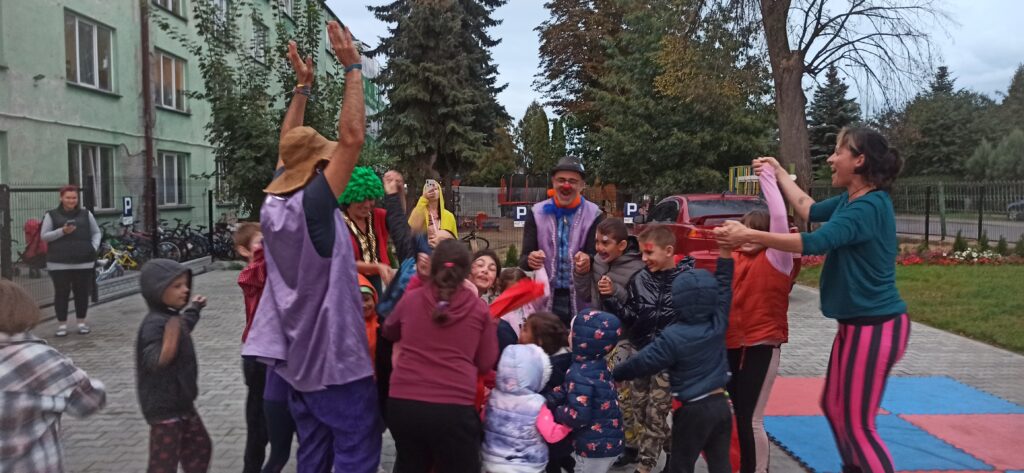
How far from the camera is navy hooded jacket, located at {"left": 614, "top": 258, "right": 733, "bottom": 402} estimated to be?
367cm

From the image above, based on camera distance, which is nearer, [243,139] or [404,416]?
[404,416]

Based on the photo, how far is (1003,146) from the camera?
51.1 meters

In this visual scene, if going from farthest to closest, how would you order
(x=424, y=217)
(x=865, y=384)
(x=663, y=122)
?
(x=663, y=122) → (x=424, y=217) → (x=865, y=384)

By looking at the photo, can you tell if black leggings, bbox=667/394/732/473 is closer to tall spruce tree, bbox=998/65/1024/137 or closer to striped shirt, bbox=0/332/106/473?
striped shirt, bbox=0/332/106/473

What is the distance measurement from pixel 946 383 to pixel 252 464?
6.14 m

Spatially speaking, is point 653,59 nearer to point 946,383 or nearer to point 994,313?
point 994,313

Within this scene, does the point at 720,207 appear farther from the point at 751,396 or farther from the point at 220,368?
the point at 751,396

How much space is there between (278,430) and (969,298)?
38.6ft

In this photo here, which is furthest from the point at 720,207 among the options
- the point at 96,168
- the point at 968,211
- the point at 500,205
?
the point at 500,205

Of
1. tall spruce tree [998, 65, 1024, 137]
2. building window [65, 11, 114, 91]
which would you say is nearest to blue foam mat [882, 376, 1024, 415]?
building window [65, 11, 114, 91]

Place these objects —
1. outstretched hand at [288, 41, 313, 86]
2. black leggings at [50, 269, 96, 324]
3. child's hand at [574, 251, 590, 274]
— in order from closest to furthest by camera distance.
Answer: outstretched hand at [288, 41, 313, 86] < child's hand at [574, 251, 590, 274] < black leggings at [50, 269, 96, 324]

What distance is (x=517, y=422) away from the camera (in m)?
3.50

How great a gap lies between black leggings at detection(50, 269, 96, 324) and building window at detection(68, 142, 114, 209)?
28.7ft

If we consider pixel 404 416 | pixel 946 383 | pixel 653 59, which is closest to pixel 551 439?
pixel 404 416
